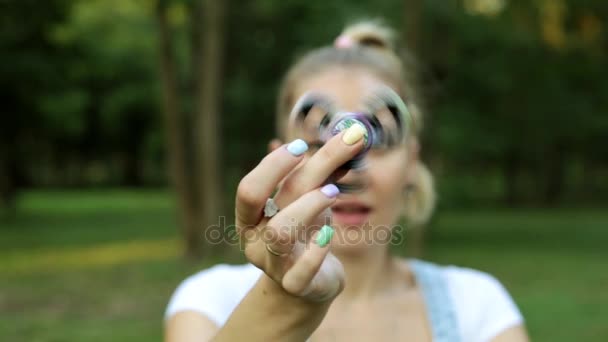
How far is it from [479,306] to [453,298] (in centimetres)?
7

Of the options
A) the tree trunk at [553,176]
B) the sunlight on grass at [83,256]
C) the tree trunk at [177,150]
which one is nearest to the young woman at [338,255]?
the tree trunk at [177,150]

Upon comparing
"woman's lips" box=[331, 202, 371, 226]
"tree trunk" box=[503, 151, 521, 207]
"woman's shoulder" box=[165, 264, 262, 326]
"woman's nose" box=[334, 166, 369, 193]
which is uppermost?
"woman's nose" box=[334, 166, 369, 193]

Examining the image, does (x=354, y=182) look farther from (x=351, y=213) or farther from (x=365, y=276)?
(x=365, y=276)

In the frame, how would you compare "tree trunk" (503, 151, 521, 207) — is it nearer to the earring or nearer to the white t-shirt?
the earring

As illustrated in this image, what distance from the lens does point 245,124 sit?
570 inches

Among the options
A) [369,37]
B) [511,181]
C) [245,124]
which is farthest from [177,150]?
[511,181]

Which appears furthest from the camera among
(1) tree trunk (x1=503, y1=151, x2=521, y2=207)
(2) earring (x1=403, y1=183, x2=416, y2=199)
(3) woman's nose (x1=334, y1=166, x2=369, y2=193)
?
(1) tree trunk (x1=503, y1=151, x2=521, y2=207)

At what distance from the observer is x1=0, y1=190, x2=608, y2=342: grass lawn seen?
7.34 metres

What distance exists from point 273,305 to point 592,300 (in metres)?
8.35

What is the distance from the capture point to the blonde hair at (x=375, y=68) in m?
2.16

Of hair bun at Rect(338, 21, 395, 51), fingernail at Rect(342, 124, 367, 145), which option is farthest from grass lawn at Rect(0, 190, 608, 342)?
fingernail at Rect(342, 124, 367, 145)

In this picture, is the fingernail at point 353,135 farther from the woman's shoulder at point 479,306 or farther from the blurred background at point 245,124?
the blurred background at point 245,124

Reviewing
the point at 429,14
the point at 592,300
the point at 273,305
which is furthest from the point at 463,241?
the point at 273,305

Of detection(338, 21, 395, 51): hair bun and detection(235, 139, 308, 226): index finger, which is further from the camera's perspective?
detection(338, 21, 395, 51): hair bun
